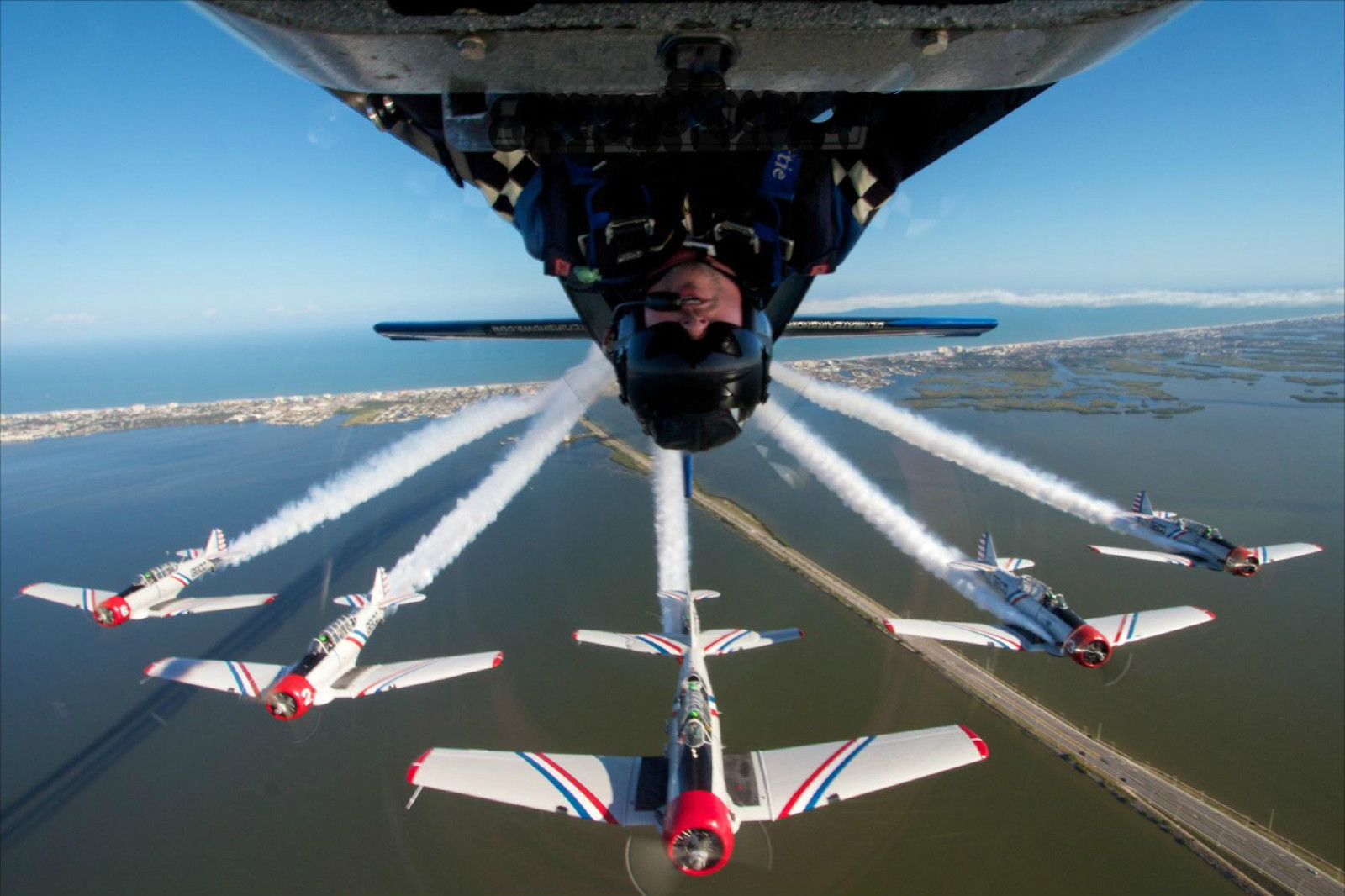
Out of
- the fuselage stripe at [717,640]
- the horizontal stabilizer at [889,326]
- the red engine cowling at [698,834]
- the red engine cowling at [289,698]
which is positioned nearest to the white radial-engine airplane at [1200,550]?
the fuselage stripe at [717,640]

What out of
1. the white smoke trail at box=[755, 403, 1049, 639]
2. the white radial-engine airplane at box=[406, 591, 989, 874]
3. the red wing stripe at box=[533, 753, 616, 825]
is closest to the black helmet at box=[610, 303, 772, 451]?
the white smoke trail at box=[755, 403, 1049, 639]

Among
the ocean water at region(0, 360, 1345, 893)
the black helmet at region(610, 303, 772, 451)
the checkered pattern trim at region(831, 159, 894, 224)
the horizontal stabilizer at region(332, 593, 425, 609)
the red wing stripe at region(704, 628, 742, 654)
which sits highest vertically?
the checkered pattern trim at region(831, 159, 894, 224)

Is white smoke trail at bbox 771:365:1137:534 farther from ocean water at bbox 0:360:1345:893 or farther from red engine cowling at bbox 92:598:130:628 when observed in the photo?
red engine cowling at bbox 92:598:130:628

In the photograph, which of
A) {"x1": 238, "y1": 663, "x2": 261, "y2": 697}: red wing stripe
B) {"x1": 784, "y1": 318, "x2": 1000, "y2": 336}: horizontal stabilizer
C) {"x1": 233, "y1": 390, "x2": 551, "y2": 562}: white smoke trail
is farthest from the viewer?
{"x1": 238, "y1": 663, "x2": 261, "y2": 697}: red wing stripe

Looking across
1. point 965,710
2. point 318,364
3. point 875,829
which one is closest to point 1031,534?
point 965,710

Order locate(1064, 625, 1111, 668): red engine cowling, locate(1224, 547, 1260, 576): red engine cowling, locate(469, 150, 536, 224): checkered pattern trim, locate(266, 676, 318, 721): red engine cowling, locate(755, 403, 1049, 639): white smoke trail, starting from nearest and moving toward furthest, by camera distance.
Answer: locate(469, 150, 536, 224): checkered pattern trim → locate(755, 403, 1049, 639): white smoke trail → locate(266, 676, 318, 721): red engine cowling → locate(1064, 625, 1111, 668): red engine cowling → locate(1224, 547, 1260, 576): red engine cowling

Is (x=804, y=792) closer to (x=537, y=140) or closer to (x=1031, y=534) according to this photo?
(x=537, y=140)

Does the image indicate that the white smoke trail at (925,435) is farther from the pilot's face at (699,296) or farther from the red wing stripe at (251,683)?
the red wing stripe at (251,683)
